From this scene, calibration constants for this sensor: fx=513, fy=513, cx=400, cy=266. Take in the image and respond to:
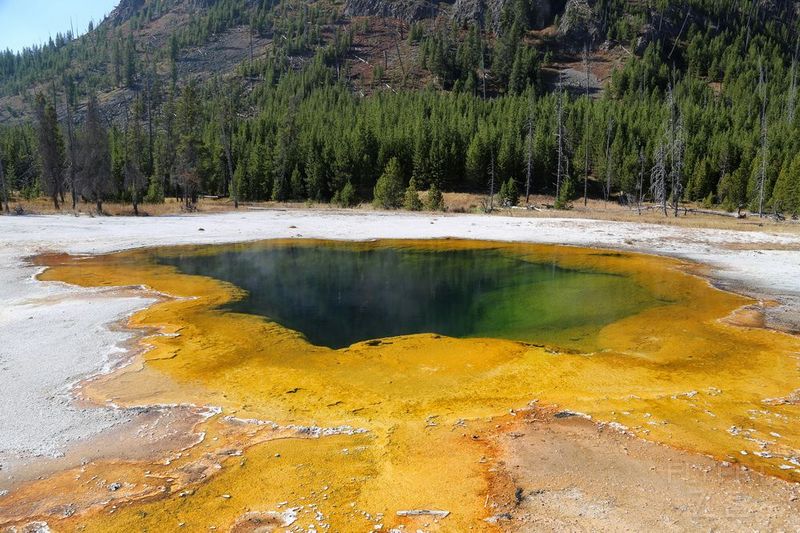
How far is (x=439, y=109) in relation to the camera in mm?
95125

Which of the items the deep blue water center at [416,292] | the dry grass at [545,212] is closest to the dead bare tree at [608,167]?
the dry grass at [545,212]

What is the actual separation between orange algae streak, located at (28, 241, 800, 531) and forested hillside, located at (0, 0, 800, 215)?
44.9 metres

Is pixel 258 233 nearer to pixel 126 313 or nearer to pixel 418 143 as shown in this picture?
pixel 126 313

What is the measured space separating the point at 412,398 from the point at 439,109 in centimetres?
9095

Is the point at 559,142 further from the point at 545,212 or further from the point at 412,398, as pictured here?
the point at 412,398

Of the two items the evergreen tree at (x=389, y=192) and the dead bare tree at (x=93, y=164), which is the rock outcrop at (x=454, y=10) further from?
the dead bare tree at (x=93, y=164)

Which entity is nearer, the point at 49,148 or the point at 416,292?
the point at 416,292

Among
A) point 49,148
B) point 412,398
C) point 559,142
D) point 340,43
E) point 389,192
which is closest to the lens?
point 412,398

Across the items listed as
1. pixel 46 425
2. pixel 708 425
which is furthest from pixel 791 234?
pixel 46 425

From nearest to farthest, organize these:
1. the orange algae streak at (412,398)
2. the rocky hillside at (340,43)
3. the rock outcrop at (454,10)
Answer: the orange algae streak at (412,398), the rocky hillside at (340,43), the rock outcrop at (454,10)

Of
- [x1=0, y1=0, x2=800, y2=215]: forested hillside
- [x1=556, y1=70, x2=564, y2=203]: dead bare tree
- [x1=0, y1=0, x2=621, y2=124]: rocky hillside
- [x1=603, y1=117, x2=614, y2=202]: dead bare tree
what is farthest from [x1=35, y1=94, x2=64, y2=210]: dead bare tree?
[x1=0, y1=0, x2=621, y2=124]: rocky hillside

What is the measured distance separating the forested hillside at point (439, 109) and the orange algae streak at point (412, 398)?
44.9 m

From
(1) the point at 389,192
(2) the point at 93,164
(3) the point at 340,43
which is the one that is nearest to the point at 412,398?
(1) the point at 389,192

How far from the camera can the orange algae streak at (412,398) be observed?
6.67 metres
